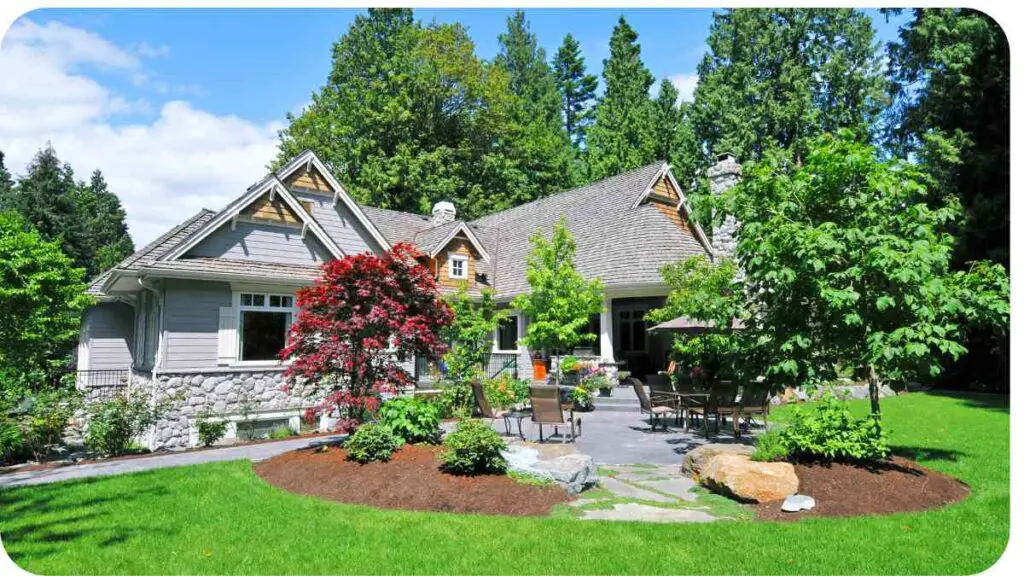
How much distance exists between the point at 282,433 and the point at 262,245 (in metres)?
4.41

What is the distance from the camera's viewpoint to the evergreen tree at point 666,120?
109ft

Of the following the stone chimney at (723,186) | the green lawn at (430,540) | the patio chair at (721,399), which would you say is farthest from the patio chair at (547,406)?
the stone chimney at (723,186)

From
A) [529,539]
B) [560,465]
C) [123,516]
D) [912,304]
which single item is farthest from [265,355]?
[912,304]

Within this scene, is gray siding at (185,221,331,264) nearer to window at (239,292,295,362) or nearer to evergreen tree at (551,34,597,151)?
window at (239,292,295,362)

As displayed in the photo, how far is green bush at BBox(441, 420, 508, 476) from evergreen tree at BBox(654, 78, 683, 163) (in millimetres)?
28035

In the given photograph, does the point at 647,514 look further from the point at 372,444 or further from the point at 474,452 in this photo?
the point at 372,444

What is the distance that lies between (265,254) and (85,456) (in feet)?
17.7

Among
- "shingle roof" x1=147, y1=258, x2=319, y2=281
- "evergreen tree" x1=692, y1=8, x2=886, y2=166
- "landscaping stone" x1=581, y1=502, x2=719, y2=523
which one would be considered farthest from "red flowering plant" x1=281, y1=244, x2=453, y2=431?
"evergreen tree" x1=692, y1=8, x2=886, y2=166

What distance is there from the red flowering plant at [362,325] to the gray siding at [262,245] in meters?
4.79

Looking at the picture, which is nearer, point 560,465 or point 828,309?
point 560,465

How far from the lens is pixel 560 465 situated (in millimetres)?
7391

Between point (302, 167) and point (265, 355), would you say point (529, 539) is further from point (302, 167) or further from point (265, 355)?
Result: point (302, 167)

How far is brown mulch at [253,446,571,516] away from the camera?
6.59 m

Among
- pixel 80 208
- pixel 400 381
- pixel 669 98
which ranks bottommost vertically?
pixel 400 381
